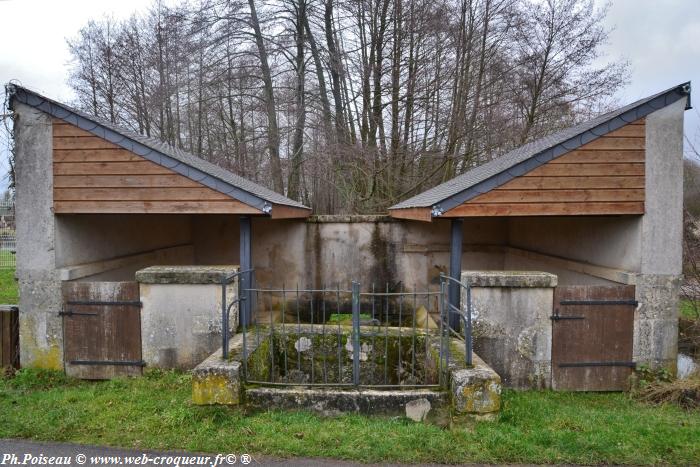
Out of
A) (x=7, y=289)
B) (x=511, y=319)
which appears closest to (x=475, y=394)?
(x=511, y=319)

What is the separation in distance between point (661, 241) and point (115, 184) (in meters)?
7.72

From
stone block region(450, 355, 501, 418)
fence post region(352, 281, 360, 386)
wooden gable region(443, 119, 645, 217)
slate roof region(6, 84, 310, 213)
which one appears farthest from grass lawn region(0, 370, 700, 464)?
slate roof region(6, 84, 310, 213)

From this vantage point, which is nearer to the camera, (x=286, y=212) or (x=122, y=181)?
(x=122, y=181)

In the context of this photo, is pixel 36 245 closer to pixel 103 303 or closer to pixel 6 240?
pixel 103 303

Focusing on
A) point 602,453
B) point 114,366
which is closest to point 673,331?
A: point 602,453

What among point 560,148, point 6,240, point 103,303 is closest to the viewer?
point 560,148

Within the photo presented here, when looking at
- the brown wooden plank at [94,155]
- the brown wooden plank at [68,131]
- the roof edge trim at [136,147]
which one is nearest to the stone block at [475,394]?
the roof edge trim at [136,147]

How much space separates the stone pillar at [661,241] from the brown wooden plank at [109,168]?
6761mm

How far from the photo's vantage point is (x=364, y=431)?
4250 millimetres

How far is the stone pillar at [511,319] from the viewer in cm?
597

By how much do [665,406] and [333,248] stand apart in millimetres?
5994

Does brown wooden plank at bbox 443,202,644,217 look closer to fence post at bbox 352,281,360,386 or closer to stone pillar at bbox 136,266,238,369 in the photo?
fence post at bbox 352,281,360,386

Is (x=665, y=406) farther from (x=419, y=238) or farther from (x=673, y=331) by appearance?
(x=419, y=238)

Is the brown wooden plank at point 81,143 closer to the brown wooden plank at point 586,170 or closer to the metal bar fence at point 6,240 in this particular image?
the brown wooden plank at point 586,170
